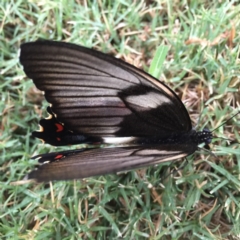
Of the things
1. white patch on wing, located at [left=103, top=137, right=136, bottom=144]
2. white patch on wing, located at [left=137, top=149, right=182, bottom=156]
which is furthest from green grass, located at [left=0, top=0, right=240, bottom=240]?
white patch on wing, located at [left=137, top=149, right=182, bottom=156]

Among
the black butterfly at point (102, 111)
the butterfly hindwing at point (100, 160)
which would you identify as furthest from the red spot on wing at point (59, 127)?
the butterfly hindwing at point (100, 160)

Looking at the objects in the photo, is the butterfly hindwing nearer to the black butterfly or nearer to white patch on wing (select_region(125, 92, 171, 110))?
the black butterfly

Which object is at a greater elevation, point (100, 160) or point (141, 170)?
point (100, 160)

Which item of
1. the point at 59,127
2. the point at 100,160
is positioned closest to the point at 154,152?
the point at 100,160

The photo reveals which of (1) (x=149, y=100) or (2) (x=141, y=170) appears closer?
(1) (x=149, y=100)

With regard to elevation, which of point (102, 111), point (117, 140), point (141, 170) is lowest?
point (141, 170)

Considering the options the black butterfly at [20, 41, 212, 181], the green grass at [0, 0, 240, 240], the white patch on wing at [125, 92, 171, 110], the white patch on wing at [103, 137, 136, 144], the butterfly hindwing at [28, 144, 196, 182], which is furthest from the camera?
the green grass at [0, 0, 240, 240]

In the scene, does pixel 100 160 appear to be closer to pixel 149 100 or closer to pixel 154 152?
pixel 154 152
